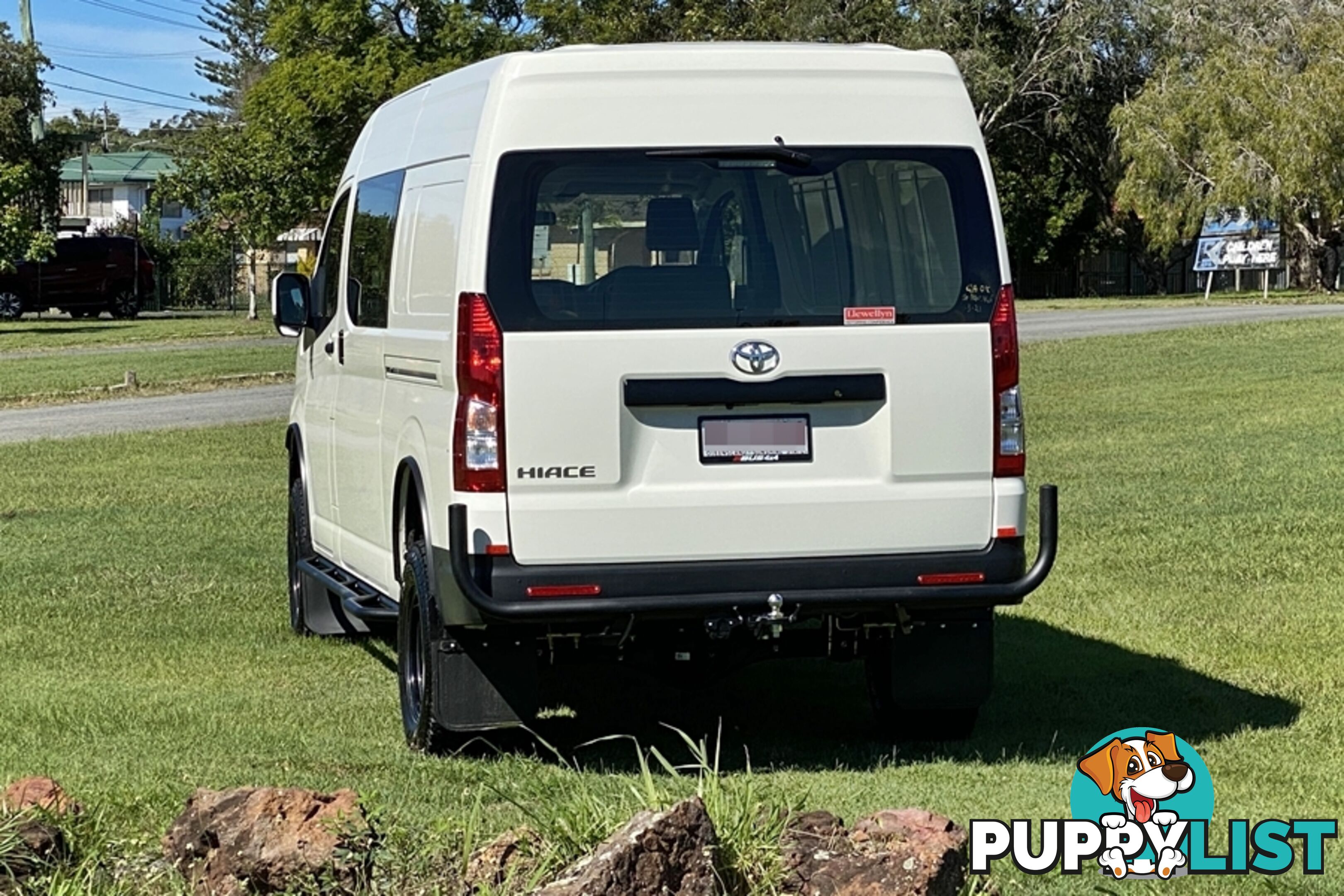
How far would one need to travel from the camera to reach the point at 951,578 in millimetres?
7539

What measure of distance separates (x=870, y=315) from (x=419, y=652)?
216 cm

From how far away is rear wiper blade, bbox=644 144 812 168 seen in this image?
7531 millimetres

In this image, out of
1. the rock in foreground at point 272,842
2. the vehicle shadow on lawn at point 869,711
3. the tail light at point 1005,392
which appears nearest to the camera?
the rock in foreground at point 272,842

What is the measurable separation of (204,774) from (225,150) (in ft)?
163

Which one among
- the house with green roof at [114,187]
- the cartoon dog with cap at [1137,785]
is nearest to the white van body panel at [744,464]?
the cartoon dog with cap at [1137,785]

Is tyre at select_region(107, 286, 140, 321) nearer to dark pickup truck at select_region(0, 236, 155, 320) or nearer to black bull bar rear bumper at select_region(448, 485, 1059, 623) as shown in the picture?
dark pickup truck at select_region(0, 236, 155, 320)

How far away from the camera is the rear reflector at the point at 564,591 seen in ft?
23.8

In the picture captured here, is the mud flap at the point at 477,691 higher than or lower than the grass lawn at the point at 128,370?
higher

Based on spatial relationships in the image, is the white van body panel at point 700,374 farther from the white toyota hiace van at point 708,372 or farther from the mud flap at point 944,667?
the mud flap at point 944,667

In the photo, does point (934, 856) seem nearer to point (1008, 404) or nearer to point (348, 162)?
point (1008, 404)

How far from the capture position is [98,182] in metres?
114

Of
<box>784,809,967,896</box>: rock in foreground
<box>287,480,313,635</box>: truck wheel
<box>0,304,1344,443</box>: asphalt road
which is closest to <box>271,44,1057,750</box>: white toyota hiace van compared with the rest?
<box>784,809,967,896</box>: rock in foreground

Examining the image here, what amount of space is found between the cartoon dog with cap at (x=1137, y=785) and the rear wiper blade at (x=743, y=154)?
238cm

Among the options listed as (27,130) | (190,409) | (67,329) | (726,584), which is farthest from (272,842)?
(27,130)
